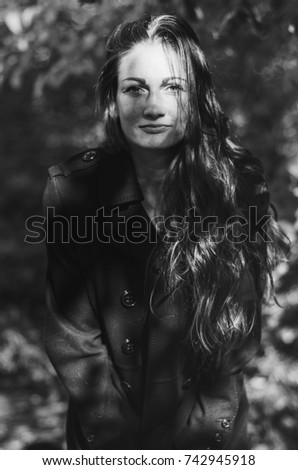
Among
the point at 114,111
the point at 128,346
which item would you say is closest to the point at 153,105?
the point at 114,111

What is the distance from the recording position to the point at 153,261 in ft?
6.14

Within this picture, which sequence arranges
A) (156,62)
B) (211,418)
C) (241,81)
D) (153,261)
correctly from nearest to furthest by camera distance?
(156,62) → (153,261) → (211,418) → (241,81)

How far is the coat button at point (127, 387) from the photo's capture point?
1.94 metres

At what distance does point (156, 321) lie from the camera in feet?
6.24

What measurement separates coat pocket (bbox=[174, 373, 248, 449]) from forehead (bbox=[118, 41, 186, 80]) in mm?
858

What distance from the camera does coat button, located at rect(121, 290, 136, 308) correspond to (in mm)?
1907

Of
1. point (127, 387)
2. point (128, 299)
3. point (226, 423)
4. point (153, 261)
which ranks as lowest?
point (226, 423)

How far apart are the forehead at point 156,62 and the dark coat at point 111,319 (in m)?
0.26

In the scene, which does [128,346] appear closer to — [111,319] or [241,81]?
[111,319]

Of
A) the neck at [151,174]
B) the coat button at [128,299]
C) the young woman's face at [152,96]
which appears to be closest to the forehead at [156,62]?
the young woman's face at [152,96]

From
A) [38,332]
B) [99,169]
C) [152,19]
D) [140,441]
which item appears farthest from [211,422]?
[38,332]

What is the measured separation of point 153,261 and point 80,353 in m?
0.32

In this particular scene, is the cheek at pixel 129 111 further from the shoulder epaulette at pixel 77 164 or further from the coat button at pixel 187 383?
the coat button at pixel 187 383
